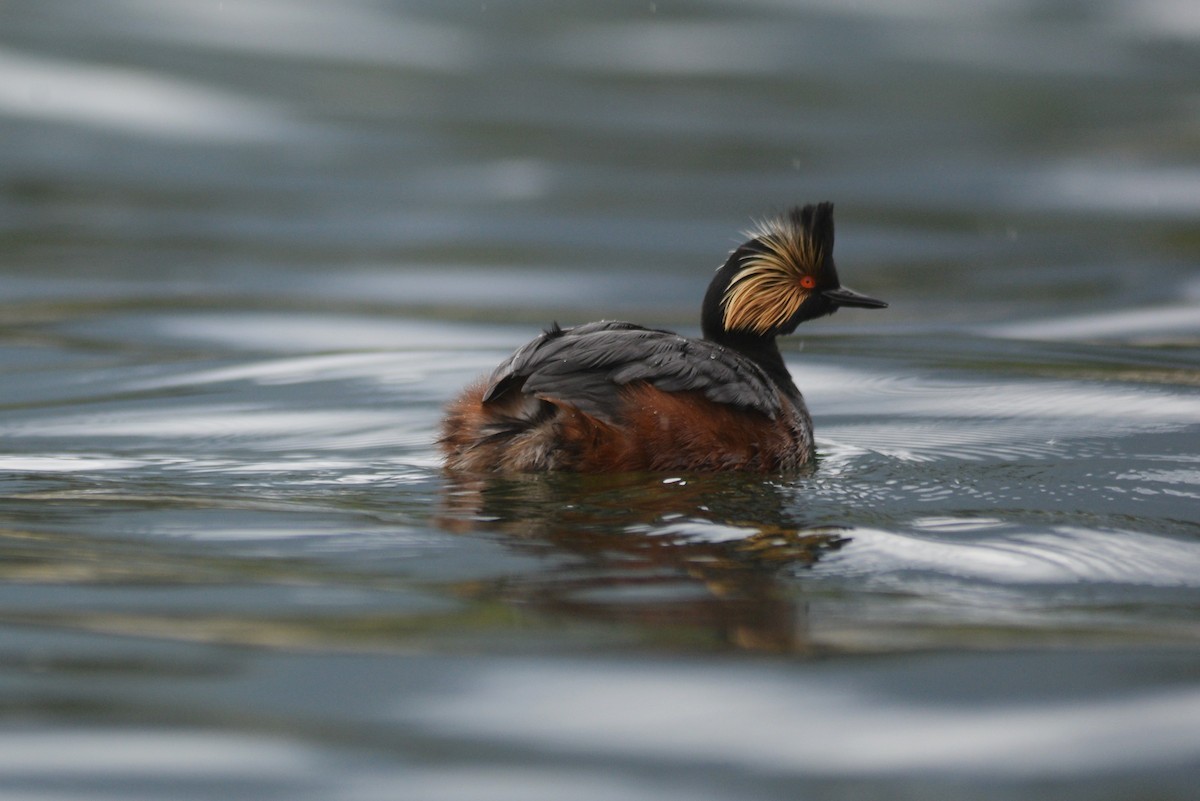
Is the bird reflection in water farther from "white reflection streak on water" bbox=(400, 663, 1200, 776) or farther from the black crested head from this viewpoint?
the black crested head

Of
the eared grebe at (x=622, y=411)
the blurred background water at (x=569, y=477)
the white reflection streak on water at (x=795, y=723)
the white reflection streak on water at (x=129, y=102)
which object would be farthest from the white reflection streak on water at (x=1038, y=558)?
the white reflection streak on water at (x=129, y=102)

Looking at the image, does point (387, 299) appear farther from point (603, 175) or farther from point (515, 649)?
point (515, 649)

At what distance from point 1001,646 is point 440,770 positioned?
4.26ft

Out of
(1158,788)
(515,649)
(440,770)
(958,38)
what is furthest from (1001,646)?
(958,38)

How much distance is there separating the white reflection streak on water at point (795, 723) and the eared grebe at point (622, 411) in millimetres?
1914

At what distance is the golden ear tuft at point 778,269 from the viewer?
21.5 ft

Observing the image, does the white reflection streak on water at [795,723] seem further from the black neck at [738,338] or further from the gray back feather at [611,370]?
the black neck at [738,338]

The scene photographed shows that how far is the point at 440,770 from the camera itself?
3.25 m

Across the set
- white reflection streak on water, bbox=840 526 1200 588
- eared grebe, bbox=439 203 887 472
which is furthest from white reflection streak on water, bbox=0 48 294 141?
white reflection streak on water, bbox=840 526 1200 588

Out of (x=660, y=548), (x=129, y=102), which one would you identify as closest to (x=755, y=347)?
(x=660, y=548)

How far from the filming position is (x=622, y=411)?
551 cm

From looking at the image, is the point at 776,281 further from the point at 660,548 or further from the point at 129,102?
the point at 129,102

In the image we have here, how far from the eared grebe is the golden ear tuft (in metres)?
0.46

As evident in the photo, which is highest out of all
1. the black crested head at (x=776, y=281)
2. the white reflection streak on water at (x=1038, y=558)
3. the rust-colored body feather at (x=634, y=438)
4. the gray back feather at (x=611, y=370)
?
the black crested head at (x=776, y=281)
